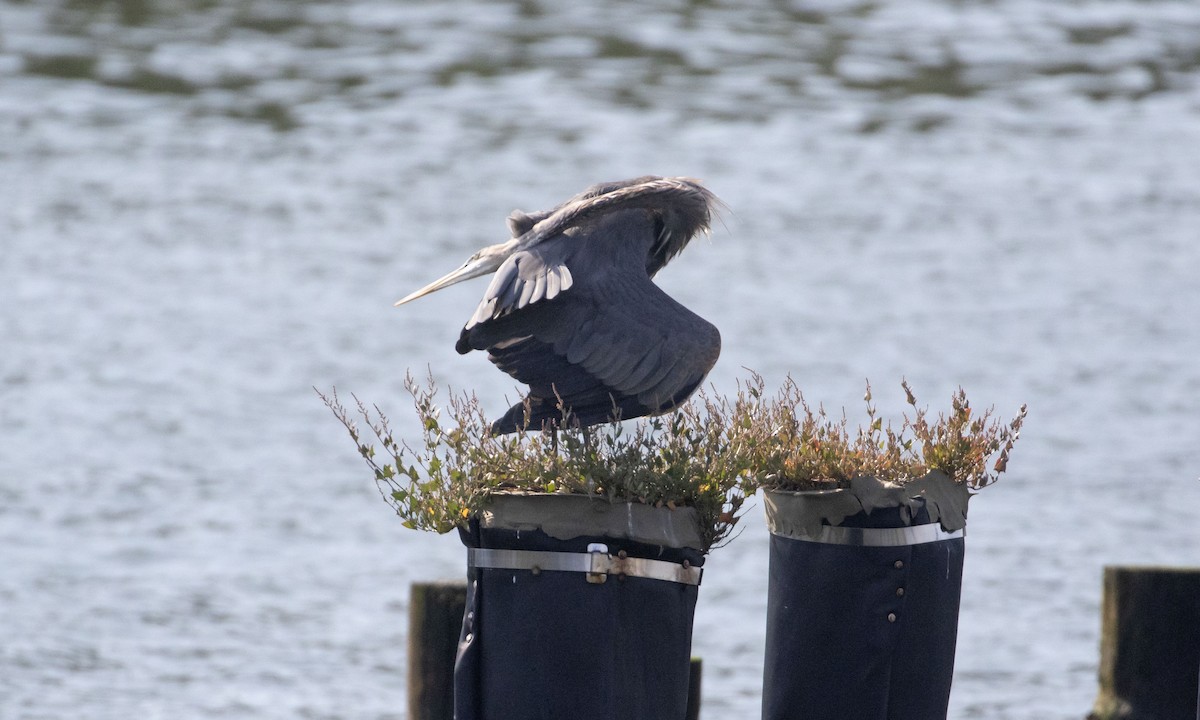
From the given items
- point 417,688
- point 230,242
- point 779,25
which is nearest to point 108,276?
point 230,242

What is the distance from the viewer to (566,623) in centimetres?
479

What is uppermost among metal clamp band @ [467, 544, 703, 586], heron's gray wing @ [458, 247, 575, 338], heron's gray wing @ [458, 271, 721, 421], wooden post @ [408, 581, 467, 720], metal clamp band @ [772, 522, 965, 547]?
heron's gray wing @ [458, 247, 575, 338]

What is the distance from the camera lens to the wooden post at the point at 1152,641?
21.6 feet

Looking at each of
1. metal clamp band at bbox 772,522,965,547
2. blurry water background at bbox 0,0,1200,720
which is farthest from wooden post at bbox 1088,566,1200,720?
metal clamp band at bbox 772,522,965,547

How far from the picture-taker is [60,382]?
1528 centimetres

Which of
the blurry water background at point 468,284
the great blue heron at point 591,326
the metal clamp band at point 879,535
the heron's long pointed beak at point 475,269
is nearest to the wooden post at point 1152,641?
the blurry water background at point 468,284

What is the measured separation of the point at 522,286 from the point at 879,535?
4.42 feet

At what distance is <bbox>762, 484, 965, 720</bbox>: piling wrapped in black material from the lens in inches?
201

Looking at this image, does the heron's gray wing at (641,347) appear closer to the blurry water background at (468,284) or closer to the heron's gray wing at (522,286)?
the heron's gray wing at (522,286)

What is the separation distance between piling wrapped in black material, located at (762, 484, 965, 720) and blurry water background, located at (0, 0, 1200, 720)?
3461 millimetres

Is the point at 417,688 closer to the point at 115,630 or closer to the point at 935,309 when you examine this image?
the point at 115,630

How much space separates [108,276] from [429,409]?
13881 mm

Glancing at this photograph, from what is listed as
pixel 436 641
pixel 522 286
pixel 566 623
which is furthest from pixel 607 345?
pixel 436 641

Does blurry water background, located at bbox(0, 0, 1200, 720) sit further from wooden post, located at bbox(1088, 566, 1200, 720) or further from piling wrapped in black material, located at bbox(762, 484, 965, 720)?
piling wrapped in black material, located at bbox(762, 484, 965, 720)
